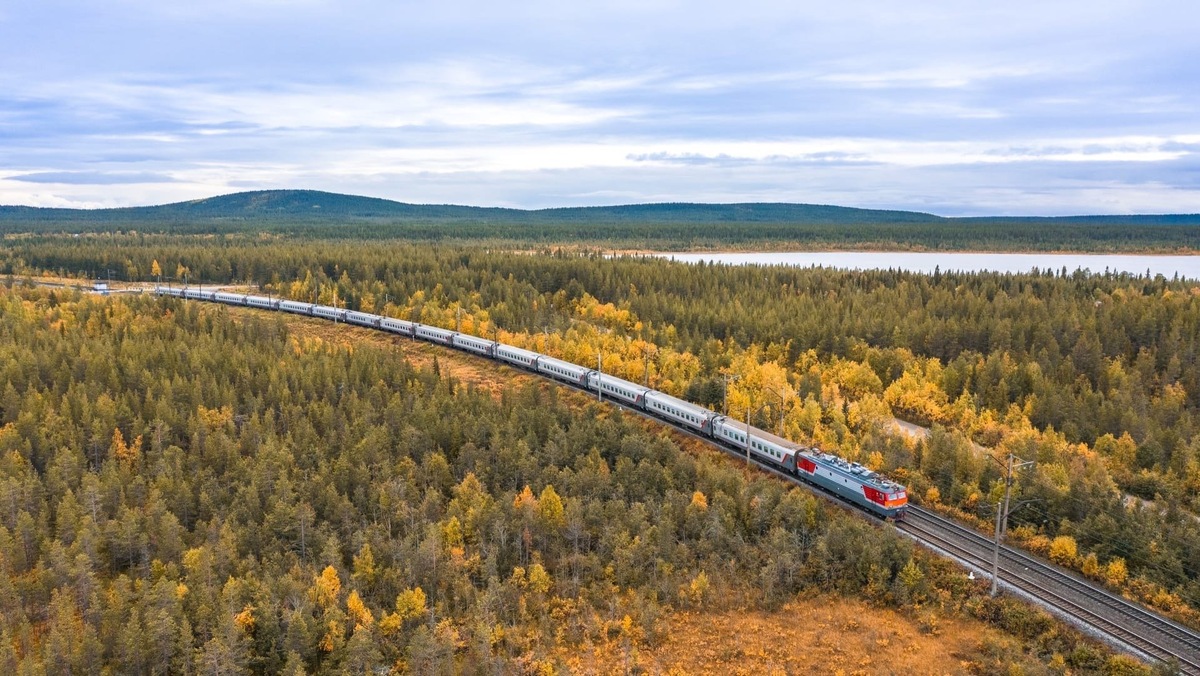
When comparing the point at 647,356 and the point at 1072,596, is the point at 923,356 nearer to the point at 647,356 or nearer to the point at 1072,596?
the point at 647,356

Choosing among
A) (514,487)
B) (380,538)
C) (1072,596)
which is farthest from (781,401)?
(380,538)

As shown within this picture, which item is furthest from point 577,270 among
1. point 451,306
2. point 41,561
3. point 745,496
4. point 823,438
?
point 41,561

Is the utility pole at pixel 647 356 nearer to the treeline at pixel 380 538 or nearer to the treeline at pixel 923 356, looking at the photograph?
the treeline at pixel 923 356

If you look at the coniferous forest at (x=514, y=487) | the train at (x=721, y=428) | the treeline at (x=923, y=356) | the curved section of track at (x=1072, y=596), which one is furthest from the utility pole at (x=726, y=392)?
the curved section of track at (x=1072, y=596)

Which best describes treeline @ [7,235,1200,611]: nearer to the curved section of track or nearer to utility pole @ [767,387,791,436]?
utility pole @ [767,387,791,436]

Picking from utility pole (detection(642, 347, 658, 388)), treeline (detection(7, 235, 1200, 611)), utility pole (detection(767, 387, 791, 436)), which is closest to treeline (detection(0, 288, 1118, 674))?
utility pole (detection(767, 387, 791, 436))

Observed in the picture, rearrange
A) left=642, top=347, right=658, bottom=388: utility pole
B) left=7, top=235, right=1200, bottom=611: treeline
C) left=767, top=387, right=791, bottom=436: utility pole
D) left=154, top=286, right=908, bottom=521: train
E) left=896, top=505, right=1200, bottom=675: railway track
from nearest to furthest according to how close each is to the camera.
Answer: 1. left=896, top=505, right=1200, bottom=675: railway track
2. left=154, top=286, right=908, bottom=521: train
3. left=7, top=235, right=1200, bottom=611: treeline
4. left=767, top=387, right=791, bottom=436: utility pole
5. left=642, top=347, right=658, bottom=388: utility pole

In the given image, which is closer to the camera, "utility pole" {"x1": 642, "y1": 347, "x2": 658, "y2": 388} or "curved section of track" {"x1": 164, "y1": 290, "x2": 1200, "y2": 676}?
"curved section of track" {"x1": 164, "y1": 290, "x2": 1200, "y2": 676}
